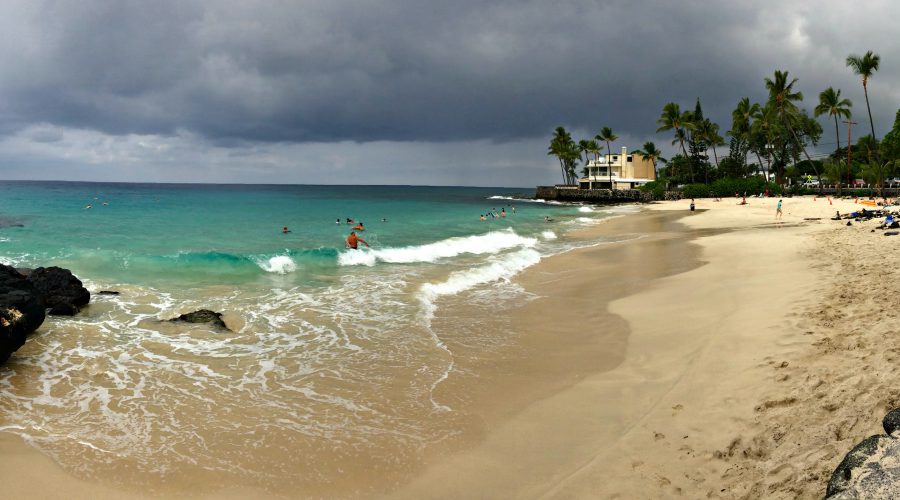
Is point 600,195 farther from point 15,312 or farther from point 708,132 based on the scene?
point 15,312

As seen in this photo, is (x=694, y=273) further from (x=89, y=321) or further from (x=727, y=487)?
(x=89, y=321)

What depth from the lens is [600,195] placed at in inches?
3812

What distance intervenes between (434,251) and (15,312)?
1843 cm

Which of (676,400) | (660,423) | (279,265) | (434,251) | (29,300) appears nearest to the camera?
(660,423)

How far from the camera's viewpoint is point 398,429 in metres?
6.27

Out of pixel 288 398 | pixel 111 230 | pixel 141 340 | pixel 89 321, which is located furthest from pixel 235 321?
pixel 111 230

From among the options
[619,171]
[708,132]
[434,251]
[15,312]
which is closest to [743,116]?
[708,132]

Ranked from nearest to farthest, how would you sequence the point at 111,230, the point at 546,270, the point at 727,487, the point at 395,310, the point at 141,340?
Result: the point at 727,487
the point at 141,340
the point at 395,310
the point at 546,270
the point at 111,230

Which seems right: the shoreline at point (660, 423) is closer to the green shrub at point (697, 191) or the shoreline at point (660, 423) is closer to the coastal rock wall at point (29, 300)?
the coastal rock wall at point (29, 300)

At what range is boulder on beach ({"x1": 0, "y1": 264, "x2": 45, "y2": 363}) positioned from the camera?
7.90 meters

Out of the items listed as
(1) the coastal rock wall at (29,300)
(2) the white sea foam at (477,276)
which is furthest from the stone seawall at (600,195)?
(1) the coastal rock wall at (29,300)

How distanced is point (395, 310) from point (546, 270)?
8.25 meters

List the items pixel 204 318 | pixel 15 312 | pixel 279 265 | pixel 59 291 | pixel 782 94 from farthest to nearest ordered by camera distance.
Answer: pixel 782 94, pixel 279 265, pixel 59 291, pixel 204 318, pixel 15 312

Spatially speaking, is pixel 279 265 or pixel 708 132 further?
pixel 708 132
